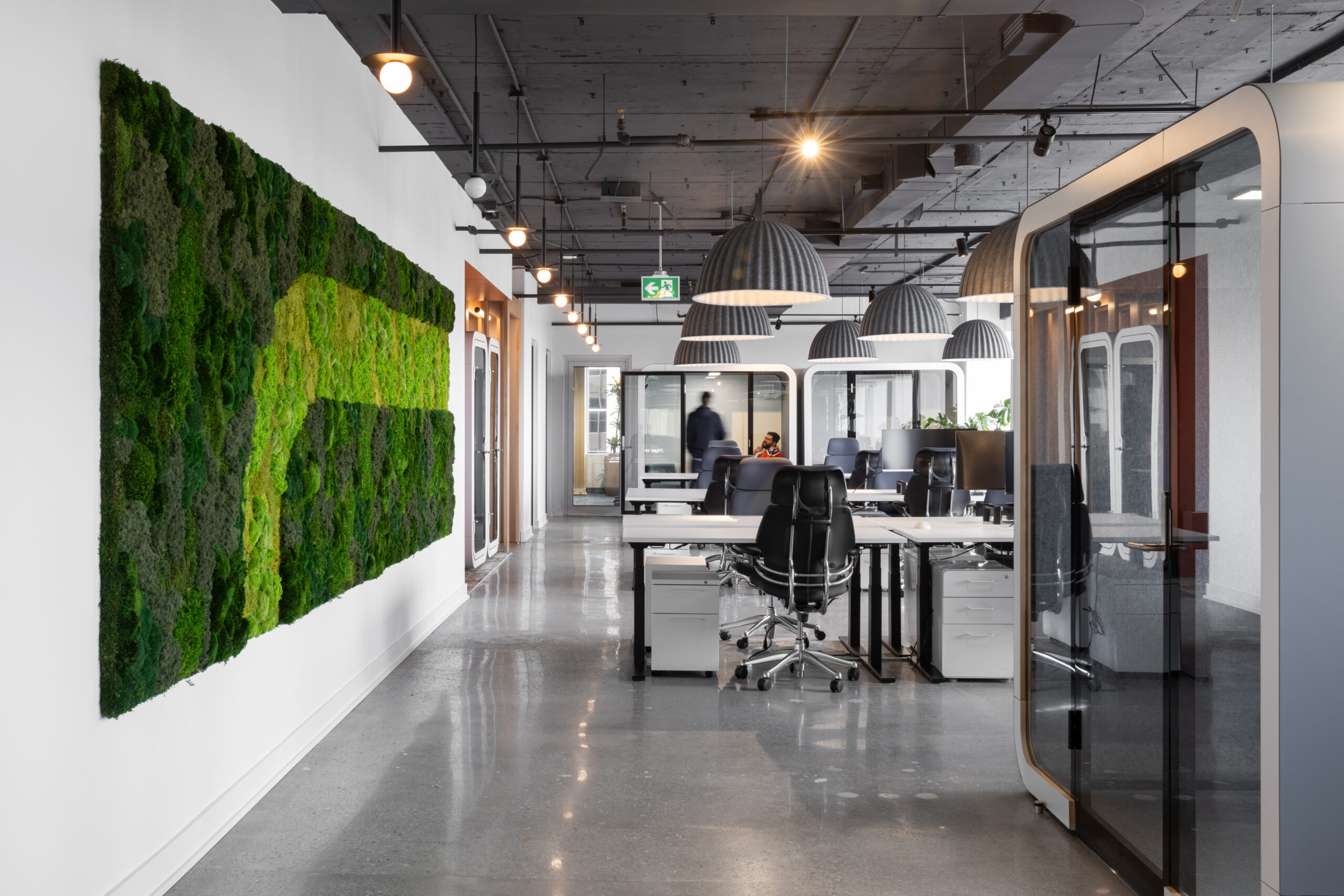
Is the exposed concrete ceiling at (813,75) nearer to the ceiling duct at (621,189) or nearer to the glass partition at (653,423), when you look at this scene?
the ceiling duct at (621,189)

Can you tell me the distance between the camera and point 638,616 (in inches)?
227

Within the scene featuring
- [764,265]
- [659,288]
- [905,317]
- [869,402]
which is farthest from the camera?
[869,402]

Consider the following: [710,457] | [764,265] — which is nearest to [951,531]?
[764,265]

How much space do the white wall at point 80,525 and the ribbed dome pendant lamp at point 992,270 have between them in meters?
3.60

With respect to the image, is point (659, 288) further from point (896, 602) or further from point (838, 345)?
point (896, 602)

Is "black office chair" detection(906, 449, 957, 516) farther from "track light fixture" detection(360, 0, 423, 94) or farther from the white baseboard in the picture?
"track light fixture" detection(360, 0, 423, 94)

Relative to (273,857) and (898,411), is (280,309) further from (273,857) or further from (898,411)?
(898,411)

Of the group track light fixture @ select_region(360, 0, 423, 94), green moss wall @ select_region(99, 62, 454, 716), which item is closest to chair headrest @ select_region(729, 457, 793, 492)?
green moss wall @ select_region(99, 62, 454, 716)

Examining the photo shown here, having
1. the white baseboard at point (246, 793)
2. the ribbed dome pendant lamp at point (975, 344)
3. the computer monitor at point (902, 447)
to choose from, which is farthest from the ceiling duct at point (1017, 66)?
the white baseboard at point (246, 793)

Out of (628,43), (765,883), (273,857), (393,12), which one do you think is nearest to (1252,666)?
(765,883)

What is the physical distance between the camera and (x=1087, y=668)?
335cm

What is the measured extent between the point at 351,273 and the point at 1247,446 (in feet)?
13.7

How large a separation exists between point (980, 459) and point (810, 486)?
1.12 m

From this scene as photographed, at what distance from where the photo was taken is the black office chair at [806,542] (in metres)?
5.50
